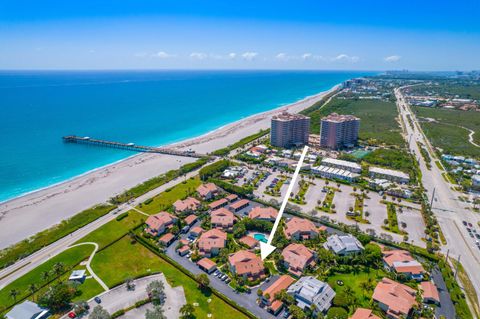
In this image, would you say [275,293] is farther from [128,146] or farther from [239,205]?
[128,146]

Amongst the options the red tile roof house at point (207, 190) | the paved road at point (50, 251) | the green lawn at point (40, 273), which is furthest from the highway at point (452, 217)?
the paved road at point (50, 251)

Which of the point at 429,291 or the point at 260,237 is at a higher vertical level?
the point at 429,291

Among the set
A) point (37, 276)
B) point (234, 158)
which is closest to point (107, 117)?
point (234, 158)

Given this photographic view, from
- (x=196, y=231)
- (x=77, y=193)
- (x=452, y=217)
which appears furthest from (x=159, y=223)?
(x=452, y=217)

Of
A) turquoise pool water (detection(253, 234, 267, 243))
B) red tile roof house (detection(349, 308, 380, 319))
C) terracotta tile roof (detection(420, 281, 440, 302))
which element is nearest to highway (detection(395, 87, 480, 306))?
terracotta tile roof (detection(420, 281, 440, 302))

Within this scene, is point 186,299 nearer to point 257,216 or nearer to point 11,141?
point 257,216
